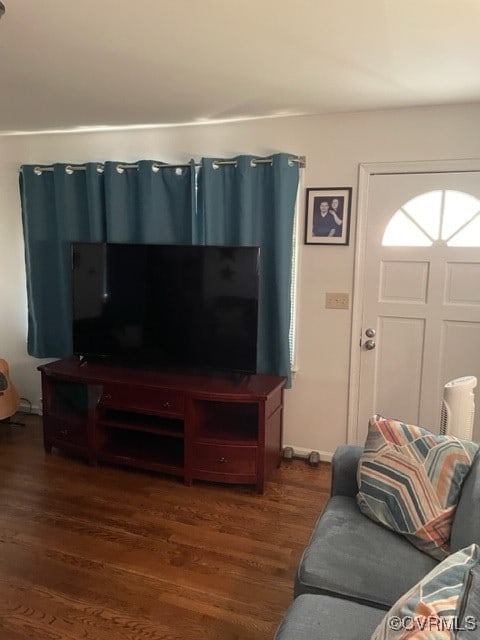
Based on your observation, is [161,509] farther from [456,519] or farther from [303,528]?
[456,519]

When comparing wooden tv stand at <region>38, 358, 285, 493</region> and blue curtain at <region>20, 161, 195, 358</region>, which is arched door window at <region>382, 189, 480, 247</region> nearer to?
wooden tv stand at <region>38, 358, 285, 493</region>

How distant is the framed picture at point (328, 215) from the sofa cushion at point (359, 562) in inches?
73.7

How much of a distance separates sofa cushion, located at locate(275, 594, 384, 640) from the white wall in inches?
77.5

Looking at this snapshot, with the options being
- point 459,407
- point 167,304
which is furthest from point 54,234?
point 459,407

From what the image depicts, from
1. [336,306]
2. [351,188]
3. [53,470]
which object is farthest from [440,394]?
[53,470]

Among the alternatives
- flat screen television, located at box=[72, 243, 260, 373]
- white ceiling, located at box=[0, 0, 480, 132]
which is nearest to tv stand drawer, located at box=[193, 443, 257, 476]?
flat screen television, located at box=[72, 243, 260, 373]

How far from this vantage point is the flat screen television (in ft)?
10.1

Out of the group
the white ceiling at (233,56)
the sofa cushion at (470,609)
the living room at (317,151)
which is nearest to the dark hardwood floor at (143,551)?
the living room at (317,151)

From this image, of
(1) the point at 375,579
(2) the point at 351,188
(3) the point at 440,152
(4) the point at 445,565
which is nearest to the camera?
(4) the point at 445,565

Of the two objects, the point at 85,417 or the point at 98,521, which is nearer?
the point at 98,521

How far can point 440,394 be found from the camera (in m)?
3.14

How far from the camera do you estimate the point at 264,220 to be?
3295mm

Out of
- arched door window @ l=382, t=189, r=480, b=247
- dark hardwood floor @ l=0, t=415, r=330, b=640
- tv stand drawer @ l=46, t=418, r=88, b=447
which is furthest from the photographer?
tv stand drawer @ l=46, t=418, r=88, b=447

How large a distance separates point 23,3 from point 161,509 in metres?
2.52
